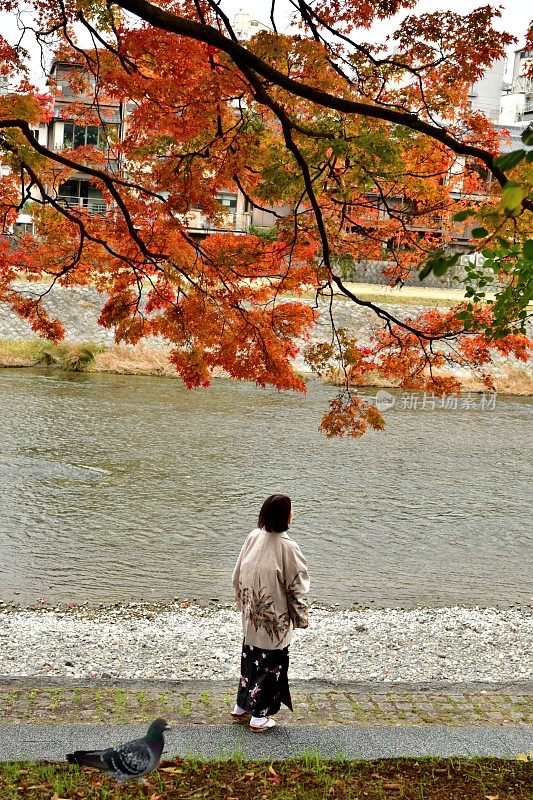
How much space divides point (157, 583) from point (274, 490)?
177 inches

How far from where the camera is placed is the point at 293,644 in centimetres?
668

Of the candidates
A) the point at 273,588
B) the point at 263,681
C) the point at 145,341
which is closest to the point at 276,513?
the point at 273,588

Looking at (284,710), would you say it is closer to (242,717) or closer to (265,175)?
(242,717)

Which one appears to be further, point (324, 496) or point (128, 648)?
point (324, 496)

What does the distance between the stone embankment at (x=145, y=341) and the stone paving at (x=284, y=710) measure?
17421 millimetres

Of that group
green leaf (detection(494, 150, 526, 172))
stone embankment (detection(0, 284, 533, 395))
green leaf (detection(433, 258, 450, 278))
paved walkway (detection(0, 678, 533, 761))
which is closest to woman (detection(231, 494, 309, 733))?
paved walkway (detection(0, 678, 533, 761))

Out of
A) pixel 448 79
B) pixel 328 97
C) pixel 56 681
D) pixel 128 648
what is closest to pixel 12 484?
pixel 128 648

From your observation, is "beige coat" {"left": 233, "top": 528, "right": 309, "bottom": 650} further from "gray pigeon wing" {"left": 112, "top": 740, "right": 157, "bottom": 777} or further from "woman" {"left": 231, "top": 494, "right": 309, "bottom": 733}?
"gray pigeon wing" {"left": 112, "top": 740, "right": 157, "bottom": 777}

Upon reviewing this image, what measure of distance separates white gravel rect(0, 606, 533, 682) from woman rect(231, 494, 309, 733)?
3.94 feet

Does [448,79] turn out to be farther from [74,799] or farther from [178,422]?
[178,422]

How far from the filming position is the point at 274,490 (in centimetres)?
1272

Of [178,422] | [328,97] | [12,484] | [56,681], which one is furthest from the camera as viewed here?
[178,422]

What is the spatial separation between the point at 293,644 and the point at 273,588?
7.30 feet

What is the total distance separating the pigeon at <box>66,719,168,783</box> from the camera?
349cm
